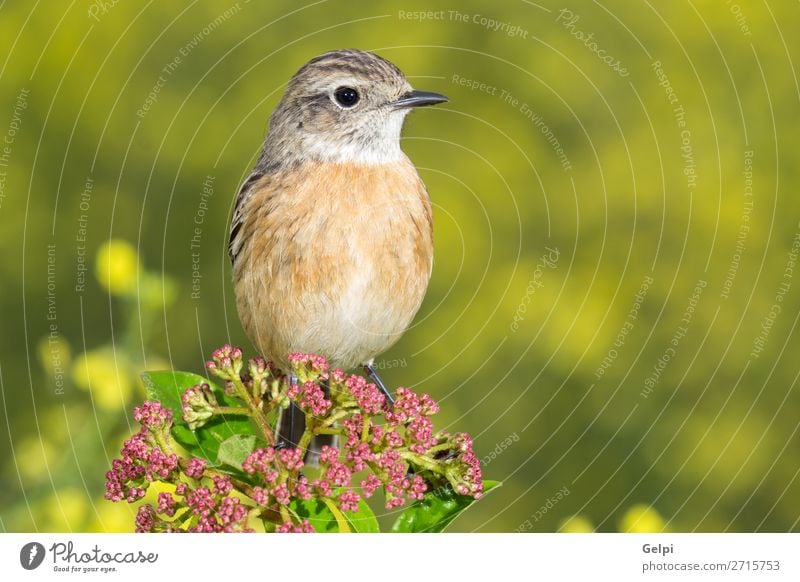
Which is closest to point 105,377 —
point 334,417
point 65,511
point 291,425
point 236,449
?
point 65,511

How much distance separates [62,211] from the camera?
25.6 ft

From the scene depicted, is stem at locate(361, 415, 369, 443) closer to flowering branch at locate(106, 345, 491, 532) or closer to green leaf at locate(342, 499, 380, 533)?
flowering branch at locate(106, 345, 491, 532)

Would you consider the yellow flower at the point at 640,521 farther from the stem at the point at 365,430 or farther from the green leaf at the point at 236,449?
the green leaf at the point at 236,449

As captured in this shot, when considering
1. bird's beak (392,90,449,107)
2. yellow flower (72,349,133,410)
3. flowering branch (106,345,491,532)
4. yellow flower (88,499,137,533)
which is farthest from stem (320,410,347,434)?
yellow flower (72,349,133,410)

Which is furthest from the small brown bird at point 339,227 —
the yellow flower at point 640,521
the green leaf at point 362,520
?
the yellow flower at point 640,521

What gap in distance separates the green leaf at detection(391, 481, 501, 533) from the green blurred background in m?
3.48

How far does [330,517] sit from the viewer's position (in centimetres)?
355

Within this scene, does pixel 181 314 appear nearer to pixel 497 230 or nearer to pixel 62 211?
pixel 62 211

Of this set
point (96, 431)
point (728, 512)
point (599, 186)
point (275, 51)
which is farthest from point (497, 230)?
point (96, 431)

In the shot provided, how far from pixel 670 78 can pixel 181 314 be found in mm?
4382

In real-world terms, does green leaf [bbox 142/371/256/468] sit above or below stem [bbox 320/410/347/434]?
below

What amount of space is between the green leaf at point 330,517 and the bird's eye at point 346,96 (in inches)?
81.3

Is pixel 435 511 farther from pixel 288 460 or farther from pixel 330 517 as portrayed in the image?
pixel 288 460

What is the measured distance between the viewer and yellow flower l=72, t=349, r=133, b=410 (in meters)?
5.29
